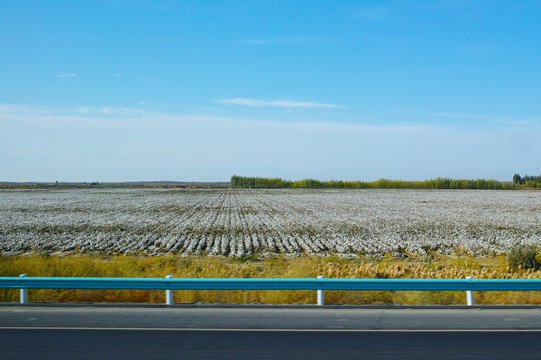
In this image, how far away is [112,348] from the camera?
711 centimetres

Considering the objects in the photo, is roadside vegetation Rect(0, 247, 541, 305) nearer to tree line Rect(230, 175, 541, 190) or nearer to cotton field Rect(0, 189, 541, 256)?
cotton field Rect(0, 189, 541, 256)

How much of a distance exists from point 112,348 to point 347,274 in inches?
352

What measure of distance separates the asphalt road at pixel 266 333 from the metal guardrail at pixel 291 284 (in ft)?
1.42

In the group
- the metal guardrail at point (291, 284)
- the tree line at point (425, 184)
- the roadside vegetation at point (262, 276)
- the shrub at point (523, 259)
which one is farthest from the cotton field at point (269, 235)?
the tree line at point (425, 184)

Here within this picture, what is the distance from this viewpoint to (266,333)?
26.1ft

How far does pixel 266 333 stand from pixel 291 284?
202 cm

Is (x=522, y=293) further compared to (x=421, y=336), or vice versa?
(x=522, y=293)

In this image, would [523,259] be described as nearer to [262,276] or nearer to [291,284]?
[262,276]

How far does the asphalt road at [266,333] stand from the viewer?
6871 millimetres

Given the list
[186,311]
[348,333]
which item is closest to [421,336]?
[348,333]

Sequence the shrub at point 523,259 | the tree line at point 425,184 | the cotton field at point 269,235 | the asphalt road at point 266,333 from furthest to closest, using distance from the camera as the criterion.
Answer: the tree line at point 425,184
the cotton field at point 269,235
the shrub at point 523,259
the asphalt road at point 266,333

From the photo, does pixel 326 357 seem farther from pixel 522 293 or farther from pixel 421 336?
pixel 522 293

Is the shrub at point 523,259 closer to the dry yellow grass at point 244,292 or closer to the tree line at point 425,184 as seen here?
the dry yellow grass at point 244,292

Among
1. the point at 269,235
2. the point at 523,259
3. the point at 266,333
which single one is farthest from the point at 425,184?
the point at 266,333
